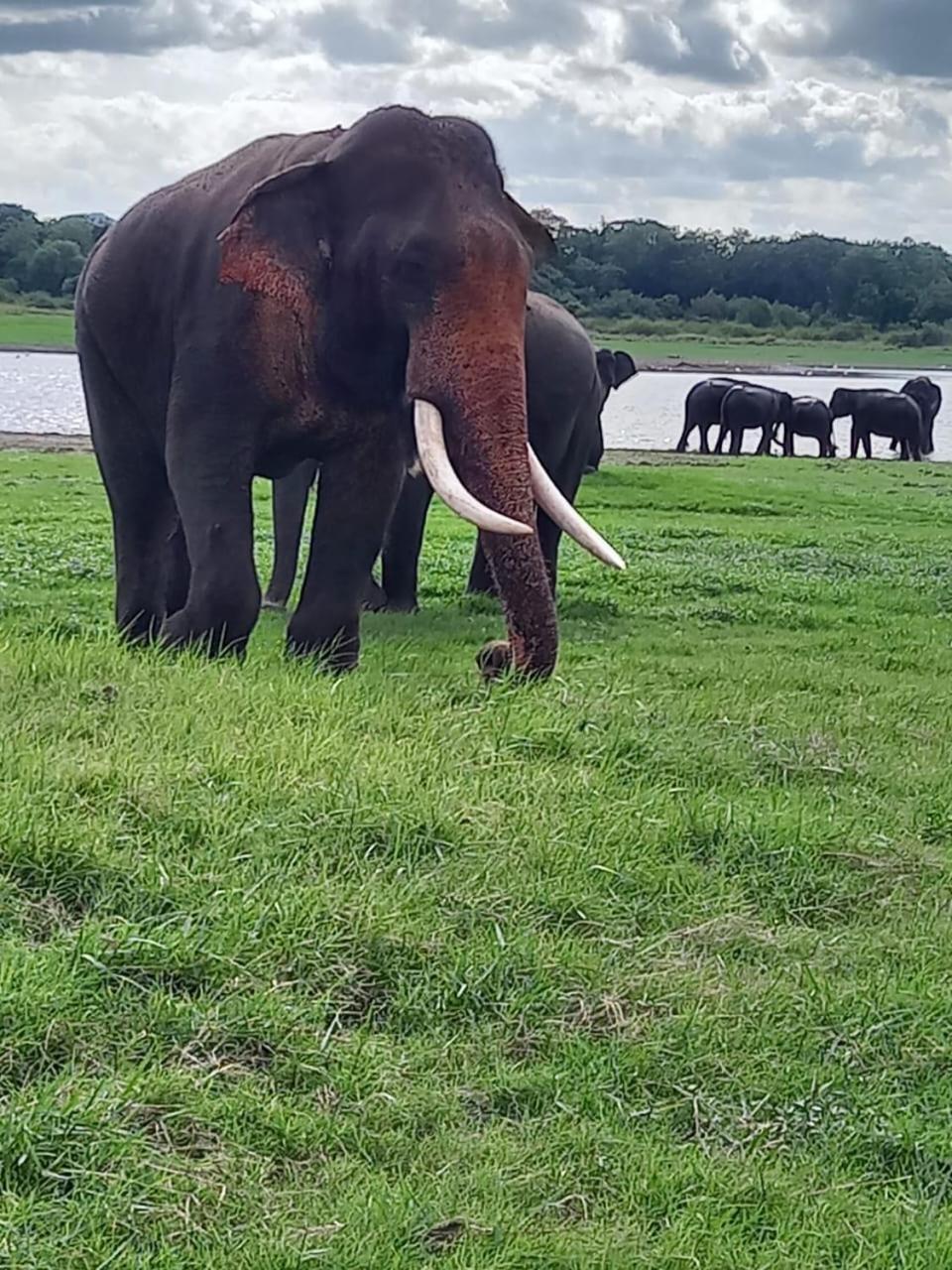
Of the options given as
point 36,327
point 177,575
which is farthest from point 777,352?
point 177,575

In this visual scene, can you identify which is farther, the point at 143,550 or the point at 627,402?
the point at 627,402

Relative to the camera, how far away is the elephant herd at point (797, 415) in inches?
1513

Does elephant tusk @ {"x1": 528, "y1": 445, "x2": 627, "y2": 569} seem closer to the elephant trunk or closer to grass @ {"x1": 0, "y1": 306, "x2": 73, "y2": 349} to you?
the elephant trunk

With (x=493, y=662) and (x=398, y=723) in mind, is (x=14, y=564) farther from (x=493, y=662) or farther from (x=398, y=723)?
(x=398, y=723)

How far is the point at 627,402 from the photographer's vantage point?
206ft

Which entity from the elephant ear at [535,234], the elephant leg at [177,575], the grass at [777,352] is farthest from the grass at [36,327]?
the elephant ear at [535,234]

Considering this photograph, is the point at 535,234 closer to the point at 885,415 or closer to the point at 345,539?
the point at 345,539

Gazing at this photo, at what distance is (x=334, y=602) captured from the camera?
26.5ft

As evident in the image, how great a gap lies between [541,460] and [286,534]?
1.86 metres

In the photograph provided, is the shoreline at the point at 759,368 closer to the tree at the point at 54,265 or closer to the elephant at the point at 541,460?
the tree at the point at 54,265

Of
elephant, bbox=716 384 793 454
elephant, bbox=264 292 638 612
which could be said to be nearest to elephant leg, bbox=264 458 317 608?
elephant, bbox=264 292 638 612

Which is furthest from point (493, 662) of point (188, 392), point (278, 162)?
point (278, 162)

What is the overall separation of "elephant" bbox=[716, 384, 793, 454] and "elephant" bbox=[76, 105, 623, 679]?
30197 mm

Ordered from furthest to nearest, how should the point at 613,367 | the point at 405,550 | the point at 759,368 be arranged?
the point at 759,368, the point at 613,367, the point at 405,550
